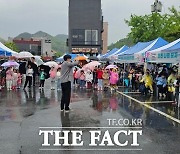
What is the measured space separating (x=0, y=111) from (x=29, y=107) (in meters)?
1.40

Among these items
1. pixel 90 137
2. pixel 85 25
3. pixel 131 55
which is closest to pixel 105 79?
pixel 131 55

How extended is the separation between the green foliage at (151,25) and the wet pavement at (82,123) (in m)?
24.0

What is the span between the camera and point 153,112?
11945mm

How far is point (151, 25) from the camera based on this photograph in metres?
38.4

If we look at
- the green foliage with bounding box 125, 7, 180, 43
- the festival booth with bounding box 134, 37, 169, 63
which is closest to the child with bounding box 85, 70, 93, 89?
the festival booth with bounding box 134, 37, 169, 63

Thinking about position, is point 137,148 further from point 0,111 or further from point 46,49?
point 46,49

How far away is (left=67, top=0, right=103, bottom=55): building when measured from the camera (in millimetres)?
62469

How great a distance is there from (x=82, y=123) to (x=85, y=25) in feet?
183

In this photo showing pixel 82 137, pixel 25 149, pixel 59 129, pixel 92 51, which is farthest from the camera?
pixel 92 51

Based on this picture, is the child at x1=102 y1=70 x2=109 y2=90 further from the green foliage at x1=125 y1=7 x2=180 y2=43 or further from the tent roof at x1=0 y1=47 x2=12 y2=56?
the green foliage at x1=125 y1=7 x2=180 y2=43

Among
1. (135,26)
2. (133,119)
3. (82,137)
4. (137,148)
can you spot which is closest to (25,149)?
(82,137)

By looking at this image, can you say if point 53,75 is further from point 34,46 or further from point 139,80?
point 34,46

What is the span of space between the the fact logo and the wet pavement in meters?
0.07

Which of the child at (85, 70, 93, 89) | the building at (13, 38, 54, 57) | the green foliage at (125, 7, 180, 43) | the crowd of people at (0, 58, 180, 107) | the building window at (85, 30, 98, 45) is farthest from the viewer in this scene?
the building at (13, 38, 54, 57)
